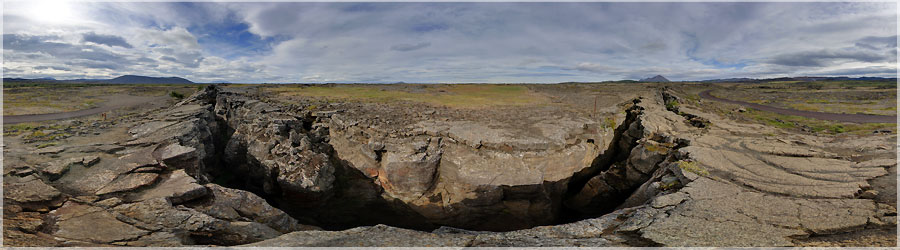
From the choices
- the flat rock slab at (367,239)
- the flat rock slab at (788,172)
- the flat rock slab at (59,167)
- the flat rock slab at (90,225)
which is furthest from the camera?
the flat rock slab at (59,167)

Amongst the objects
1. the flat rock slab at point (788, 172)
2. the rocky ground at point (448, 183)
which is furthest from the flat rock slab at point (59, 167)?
the flat rock slab at point (788, 172)

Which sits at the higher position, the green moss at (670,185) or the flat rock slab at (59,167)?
the flat rock slab at (59,167)

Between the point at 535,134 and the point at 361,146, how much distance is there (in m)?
7.49

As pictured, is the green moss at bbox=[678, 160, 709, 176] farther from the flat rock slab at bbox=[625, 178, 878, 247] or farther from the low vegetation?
the low vegetation

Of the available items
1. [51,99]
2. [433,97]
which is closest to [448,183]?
[433,97]

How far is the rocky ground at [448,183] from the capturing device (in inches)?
217

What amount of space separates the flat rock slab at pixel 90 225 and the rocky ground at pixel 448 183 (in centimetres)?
3

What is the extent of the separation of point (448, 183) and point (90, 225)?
8578 mm

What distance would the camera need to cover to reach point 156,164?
327 inches

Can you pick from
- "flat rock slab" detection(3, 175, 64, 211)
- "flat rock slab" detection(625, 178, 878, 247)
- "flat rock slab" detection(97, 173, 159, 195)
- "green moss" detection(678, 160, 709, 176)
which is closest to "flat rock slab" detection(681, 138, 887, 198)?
"green moss" detection(678, 160, 709, 176)

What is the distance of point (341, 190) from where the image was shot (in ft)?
42.0

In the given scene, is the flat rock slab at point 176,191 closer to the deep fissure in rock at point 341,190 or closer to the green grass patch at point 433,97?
the deep fissure in rock at point 341,190

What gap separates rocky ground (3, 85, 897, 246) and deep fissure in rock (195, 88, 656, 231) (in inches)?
2.7

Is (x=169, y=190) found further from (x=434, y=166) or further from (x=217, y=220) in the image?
(x=434, y=166)
